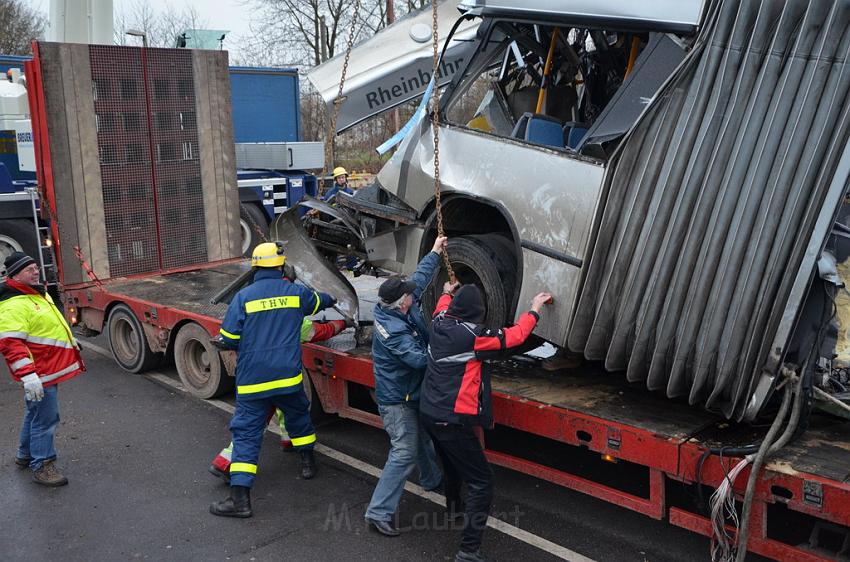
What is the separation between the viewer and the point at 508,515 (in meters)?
4.85

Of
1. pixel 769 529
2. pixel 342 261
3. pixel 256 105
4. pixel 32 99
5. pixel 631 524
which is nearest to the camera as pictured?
pixel 769 529

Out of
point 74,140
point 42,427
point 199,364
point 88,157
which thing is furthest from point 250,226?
point 42,427

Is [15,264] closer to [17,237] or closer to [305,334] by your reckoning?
[305,334]

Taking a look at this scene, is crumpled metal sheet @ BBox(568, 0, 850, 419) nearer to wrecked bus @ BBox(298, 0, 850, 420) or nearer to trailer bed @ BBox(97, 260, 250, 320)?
wrecked bus @ BBox(298, 0, 850, 420)

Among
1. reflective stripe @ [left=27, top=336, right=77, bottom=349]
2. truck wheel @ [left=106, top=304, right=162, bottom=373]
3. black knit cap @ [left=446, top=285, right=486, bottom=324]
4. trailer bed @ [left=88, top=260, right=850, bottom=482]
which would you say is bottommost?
truck wheel @ [left=106, top=304, right=162, bottom=373]

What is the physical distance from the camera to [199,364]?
24.3ft

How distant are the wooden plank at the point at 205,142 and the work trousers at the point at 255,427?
14.8 ft

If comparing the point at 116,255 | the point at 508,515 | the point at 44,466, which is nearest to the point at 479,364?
the point at 508,515

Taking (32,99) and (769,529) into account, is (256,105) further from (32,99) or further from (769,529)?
(769,529)

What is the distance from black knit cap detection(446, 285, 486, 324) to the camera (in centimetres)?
420

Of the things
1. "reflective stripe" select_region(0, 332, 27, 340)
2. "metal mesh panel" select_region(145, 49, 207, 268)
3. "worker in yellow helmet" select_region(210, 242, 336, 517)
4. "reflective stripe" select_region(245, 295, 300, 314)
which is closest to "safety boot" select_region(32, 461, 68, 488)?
"reflective stripe" select_region(0, 332, 27, 340)

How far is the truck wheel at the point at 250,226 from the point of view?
1269 centimetres

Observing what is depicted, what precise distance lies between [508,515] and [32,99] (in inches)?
247

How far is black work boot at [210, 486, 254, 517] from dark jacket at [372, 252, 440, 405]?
0.97 metres
